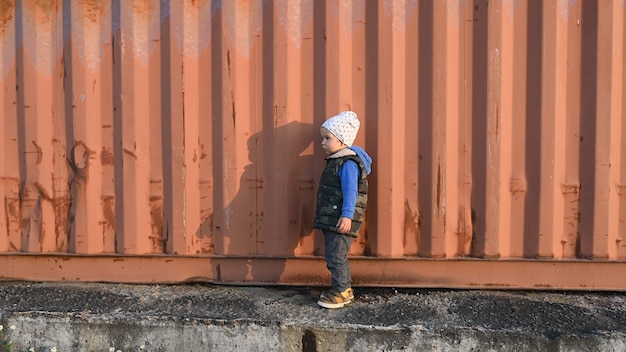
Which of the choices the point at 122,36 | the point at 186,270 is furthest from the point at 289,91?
the point at 186,270

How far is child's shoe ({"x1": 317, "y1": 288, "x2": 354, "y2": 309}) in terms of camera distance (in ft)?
10.6

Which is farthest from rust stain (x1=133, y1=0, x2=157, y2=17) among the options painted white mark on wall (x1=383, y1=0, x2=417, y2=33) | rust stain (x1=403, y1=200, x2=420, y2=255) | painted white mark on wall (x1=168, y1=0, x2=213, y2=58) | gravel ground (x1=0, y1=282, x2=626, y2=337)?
rust stain (x1=403, y1=200, x2=420, y2=255)

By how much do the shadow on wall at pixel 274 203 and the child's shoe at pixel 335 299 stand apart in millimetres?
336

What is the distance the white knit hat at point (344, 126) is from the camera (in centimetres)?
318

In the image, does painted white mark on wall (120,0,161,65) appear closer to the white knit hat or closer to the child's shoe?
the white knit hat

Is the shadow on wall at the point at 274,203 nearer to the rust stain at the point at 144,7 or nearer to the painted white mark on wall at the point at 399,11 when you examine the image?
the painted white mark on wall at the point at 399,11

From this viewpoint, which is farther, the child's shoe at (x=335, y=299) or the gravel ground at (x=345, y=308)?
the child's shoe at (x=335, y=299)

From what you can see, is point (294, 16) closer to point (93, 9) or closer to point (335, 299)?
point (93, 9)

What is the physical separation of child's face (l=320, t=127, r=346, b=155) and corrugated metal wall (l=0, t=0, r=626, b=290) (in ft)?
0.66

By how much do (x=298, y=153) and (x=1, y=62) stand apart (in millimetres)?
2055

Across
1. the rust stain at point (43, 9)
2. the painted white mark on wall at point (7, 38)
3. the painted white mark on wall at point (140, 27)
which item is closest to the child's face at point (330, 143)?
the painted white mark on wall at point (140, 27)

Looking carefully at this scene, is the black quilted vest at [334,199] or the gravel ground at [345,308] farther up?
the black quilted vest at [334,199]

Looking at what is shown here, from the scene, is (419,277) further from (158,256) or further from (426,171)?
(158,256)

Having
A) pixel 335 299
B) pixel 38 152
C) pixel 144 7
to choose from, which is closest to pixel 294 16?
pixel 144 7
